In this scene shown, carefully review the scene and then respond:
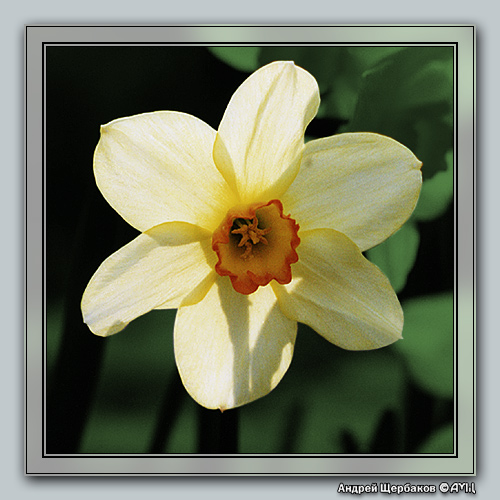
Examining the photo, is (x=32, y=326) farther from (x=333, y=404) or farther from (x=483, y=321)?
(x=483, y=321)

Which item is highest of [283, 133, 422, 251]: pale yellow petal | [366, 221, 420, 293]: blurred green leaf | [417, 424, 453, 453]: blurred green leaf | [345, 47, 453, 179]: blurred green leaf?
[345, 47, 453, 179]: blurred green leaf

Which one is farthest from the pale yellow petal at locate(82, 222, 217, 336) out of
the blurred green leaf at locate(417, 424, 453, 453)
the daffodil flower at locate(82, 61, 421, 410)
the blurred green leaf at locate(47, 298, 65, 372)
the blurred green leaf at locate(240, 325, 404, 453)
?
the blurred green leaf at locate(417, 424, 453, 453)

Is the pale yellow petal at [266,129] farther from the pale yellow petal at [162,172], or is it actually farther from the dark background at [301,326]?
the dark background at [301,326]

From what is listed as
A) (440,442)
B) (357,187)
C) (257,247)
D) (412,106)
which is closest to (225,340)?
(257,247)

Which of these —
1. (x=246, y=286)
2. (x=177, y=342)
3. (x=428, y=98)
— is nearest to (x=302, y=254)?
(x=246, y=286)

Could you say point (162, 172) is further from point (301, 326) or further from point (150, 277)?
point (301, 326)

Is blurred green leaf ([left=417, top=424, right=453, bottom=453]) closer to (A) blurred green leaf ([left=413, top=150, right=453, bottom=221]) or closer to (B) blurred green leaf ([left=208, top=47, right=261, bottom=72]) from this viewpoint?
(A) blurred green leaf ([left=413, top=150, right=453, bottom=221])

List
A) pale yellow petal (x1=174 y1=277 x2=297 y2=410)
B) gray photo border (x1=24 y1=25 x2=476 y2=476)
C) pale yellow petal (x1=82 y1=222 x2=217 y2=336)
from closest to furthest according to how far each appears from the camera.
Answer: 1. pale yellow petal (x1=82 y1=222 x2=217 y2=336)
2. pale yellow petal (x1=174 y1=277 x2=297 y2=410)
3. gray photo border (x1=24 y1=25 x2=476 y2=476)
